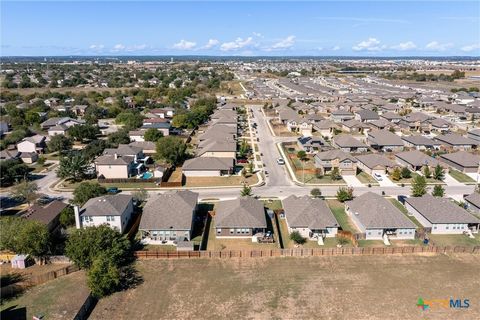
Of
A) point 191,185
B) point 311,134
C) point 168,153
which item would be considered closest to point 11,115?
point 168,153

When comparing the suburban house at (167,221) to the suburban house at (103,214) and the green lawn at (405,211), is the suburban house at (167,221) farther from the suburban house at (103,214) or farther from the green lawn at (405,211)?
the green lawn at (405,211)

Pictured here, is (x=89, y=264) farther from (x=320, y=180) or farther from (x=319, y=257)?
(x=320, y=180)

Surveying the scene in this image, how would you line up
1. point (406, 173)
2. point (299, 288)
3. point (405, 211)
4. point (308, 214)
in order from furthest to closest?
point (406, 173) → point (405, 211) → point (308, 214) → point (299, 288)

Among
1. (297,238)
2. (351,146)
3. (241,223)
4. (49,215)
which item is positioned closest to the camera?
(297,238)

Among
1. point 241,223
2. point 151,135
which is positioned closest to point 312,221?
point 241,223

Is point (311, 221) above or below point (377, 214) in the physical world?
below

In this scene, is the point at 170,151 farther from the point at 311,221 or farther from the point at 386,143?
the point at 386,143

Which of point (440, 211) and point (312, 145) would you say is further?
point (312, 145)
